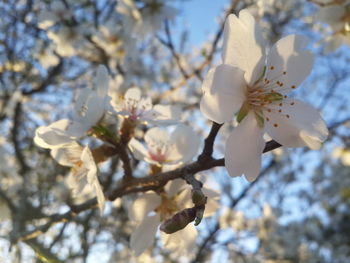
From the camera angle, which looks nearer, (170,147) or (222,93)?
(222,93)

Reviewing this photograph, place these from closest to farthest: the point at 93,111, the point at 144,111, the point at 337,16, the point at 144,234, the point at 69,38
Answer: the point at 93,111
the point at 144,234
the point at 144,111
the point at 337,16
the point at 69,38

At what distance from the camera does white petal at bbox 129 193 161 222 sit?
3.34ft

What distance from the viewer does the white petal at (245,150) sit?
783mm

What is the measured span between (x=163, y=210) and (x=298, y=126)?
0.46 m

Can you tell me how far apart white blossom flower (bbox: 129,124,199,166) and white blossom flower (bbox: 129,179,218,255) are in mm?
96

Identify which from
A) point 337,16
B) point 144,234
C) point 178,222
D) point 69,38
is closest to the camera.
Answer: point 178,222

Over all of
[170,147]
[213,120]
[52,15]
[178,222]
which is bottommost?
[52,15]

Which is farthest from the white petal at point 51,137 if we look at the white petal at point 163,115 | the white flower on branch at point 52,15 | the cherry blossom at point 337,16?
the white flower on branch at point 52,15

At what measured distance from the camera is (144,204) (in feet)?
3.35

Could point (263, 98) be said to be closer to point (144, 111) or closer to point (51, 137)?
point (144, 111)

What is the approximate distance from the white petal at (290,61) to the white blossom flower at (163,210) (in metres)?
0.37

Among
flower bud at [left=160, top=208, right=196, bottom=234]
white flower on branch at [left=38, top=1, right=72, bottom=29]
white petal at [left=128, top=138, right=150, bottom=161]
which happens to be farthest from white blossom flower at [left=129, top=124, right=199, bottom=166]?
white flower on branch at [left=38, top=1, right=72, bottom=29]

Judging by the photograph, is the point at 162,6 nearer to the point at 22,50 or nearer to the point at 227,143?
the point at 22,50

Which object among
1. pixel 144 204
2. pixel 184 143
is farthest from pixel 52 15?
pixel 144 204
